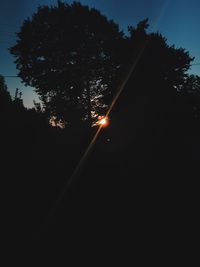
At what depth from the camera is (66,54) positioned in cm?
2200

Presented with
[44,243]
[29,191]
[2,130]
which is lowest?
[44,243]

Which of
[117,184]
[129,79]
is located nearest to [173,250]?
[117,184]

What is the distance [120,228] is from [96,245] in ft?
3.24

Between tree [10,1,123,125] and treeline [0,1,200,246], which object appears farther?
tree [10,1,123,125]

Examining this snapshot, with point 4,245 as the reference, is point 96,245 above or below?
A: below

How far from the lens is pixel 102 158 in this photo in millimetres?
11070

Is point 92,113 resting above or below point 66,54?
below

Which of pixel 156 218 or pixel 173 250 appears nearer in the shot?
pixel 173 250

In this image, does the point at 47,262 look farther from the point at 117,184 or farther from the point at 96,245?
the point at 117,184

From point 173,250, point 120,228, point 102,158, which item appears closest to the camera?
point 173,250

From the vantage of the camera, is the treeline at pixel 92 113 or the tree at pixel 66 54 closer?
the treeline at pixel 92 113

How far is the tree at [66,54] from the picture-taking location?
21781 millimetres

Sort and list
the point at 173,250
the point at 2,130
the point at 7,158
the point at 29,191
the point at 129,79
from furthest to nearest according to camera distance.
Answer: the point at 129,79 < the point at 2,130 < the point at 7,158 < the point at 29,191 < the point at 173,250

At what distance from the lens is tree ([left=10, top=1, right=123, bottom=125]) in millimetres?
21781
